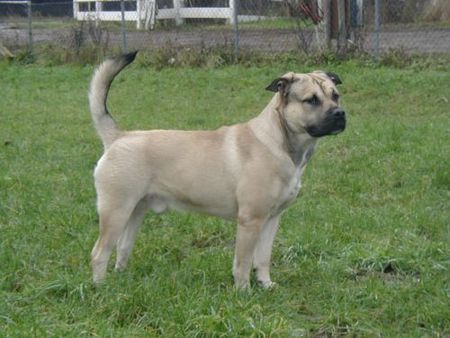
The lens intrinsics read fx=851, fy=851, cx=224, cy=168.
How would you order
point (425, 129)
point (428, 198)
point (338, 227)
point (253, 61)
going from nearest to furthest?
point (338, 227) < point (428, 198) < point (425, 129) < point (253, 61)

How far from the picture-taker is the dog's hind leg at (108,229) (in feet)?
18.0

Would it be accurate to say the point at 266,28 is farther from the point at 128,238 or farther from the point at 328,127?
the point at 328,127

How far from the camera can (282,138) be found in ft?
18.4

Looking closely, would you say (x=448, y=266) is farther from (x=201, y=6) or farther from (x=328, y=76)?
(x=201, y=6)

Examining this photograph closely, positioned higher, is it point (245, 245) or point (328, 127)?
point (328, 127)

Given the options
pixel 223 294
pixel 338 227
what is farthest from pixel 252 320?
pixel 338 227

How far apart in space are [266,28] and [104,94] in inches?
586

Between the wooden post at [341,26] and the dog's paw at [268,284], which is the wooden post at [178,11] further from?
the dog's paw at [268,284]

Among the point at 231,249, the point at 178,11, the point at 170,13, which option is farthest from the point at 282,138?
the point at 170,13

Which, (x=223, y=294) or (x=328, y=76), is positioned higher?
(x=328, y=76)

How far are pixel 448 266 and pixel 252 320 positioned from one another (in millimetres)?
1786

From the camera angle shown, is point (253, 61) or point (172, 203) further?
point (253, 61)

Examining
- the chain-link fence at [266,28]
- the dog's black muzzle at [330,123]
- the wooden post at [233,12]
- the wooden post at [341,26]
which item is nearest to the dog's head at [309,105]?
the dog's black muzzle at [330,123]

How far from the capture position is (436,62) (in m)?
16.0
